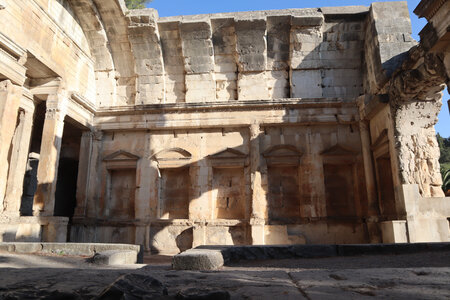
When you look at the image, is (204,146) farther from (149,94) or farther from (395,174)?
(395,174)

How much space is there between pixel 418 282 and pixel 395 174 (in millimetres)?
7436

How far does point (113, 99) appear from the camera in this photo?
12.9 m

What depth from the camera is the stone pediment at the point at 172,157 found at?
12.1 m

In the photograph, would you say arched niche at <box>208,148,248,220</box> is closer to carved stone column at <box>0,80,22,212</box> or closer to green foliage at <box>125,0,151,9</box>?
carved stone column at <box>0,80,22,212</box>

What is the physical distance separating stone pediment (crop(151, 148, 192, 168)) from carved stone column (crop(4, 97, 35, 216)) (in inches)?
163

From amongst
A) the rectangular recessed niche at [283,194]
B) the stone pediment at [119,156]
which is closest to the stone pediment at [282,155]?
the rectangular recessed niche at [283,194]

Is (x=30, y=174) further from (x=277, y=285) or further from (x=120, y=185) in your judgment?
(x=277, y=285)

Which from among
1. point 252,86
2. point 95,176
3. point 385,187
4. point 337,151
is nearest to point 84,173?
point 95,176

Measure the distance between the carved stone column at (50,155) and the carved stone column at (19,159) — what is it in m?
0.49

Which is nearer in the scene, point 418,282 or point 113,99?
point 418,282

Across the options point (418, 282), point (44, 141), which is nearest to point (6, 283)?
point (418, 282)

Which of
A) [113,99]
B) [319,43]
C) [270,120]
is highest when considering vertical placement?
[319,43]

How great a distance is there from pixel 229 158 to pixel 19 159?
22.0ft

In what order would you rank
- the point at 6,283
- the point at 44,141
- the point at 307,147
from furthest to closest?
1. the point at 307,147
2. the point at 44,141
3. the point at 6,283
